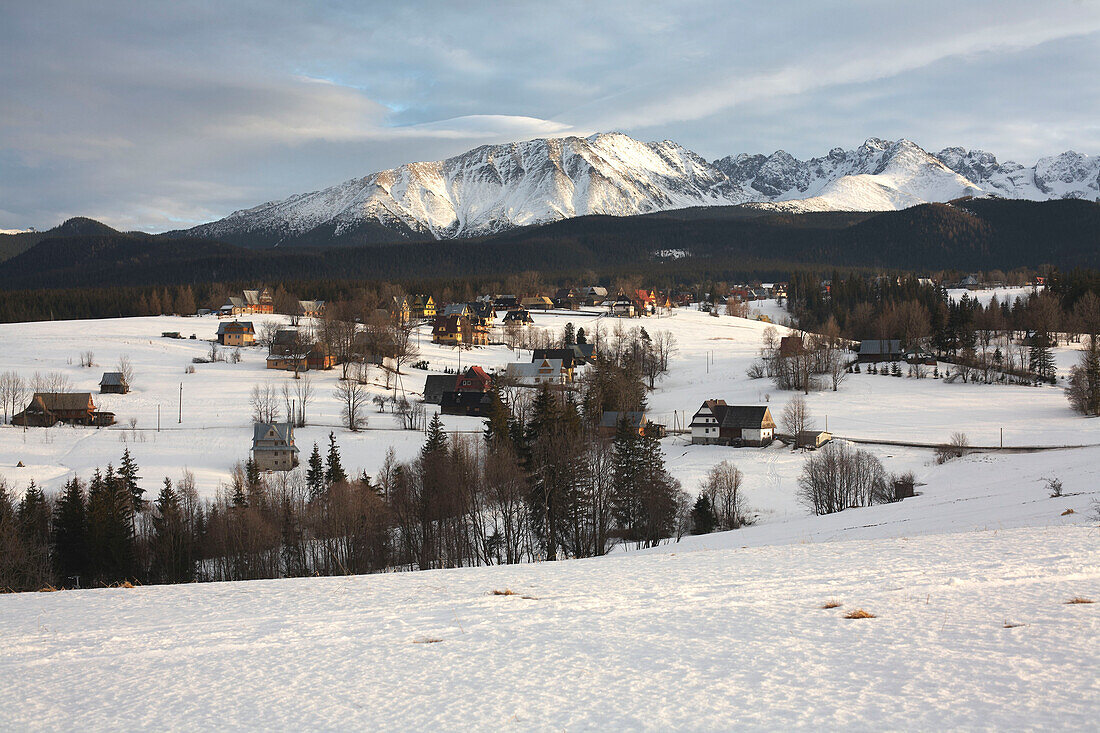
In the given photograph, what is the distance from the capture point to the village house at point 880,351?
3871 inches

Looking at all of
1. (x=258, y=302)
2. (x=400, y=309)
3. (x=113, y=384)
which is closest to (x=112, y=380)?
(x=113, y=384)

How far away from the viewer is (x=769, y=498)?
44719mm

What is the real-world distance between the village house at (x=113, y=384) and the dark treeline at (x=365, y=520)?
3640 cm

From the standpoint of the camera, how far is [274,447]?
54.0m

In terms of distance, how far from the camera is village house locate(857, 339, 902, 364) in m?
98.3

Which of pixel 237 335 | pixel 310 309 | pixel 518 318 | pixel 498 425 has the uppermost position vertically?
pixel 310 309

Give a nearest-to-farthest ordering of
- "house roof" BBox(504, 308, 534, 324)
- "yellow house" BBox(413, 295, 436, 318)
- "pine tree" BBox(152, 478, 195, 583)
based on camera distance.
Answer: "pine tree" BBox(152, 478, 195, 583) → "house roof" BBox(504, 308, 534, 324) → "yellow house" BBox(413, 295, 436, 318)

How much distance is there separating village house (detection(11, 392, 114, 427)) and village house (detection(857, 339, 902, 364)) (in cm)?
9232

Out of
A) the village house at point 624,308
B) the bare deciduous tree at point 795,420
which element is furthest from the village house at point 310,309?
the bare deciduous tree at point 795,420

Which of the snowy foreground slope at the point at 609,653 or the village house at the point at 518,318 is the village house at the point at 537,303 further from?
the snowy foreground slope at the point at 609,653

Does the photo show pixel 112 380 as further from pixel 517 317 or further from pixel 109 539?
pixel 517 317

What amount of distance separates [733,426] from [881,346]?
159ft

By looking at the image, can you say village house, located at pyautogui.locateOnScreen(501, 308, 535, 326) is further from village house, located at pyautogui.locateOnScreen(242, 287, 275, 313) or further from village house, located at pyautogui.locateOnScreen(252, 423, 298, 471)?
village house, located at pyautogui.locateOnScreen(252, 423, 298, 471)

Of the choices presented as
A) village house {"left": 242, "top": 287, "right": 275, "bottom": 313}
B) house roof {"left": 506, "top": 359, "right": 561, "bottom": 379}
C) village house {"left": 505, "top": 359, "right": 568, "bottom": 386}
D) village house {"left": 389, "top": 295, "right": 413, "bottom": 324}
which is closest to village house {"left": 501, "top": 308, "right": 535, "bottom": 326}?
village house {"left": 389, "top": 295, "right": 413, "bottom": 324}
